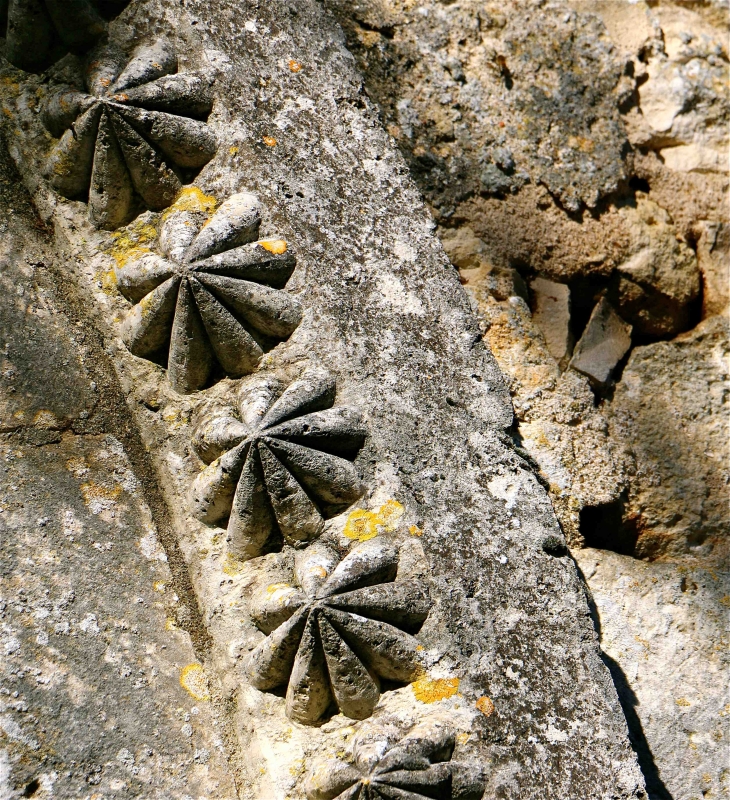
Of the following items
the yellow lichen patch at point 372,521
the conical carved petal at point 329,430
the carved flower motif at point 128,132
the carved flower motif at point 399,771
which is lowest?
the carved flower motif at point 399,771

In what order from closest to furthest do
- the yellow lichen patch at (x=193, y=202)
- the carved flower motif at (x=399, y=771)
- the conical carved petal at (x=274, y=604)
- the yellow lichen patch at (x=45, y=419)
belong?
the carved flower motif at (x=399, y=771)
the conical carved petal at (x=274, y=604)
the yellow lichen patch at (x=45, y=419)
the yellow lichen patch at (x=193, y=202)

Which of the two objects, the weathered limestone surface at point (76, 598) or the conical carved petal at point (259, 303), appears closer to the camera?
the weathered limestone surface at point (76, 598)

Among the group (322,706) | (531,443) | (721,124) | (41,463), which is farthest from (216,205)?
(721,124)

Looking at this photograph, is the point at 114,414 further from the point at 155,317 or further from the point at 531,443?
the point at 531,443

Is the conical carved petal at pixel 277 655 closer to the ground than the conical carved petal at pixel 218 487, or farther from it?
closer to the ground

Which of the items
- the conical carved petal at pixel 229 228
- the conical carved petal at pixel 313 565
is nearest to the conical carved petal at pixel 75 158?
the conical carved petal at pixel 229 228

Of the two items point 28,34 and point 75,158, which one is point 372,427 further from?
point 28,34

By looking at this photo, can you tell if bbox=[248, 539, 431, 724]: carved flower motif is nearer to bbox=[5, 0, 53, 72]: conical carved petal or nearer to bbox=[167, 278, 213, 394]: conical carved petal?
bbox=[167, 278, 213, 394]: conical carved petal

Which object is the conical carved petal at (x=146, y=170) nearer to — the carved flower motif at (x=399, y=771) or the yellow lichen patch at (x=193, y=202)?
the yellow lichen patch at (x=193, y=202)

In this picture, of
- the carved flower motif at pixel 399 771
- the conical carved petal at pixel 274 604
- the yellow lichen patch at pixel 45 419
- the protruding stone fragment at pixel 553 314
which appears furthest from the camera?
the protruding stone fragment at pixel 553 314
